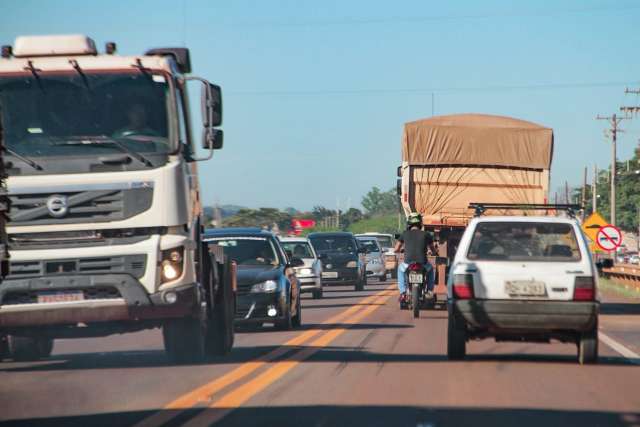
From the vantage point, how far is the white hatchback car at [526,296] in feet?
45.9

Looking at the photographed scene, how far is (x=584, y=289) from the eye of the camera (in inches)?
553

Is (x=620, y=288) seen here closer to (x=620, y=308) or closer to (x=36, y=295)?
(x=620, y=308)

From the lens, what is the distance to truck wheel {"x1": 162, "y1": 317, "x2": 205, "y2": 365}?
1357 centimetres

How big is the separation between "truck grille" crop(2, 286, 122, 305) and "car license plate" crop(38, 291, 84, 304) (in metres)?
0.03

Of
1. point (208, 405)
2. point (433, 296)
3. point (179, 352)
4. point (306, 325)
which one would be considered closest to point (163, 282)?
point (179, 352)

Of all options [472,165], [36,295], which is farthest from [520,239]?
[472,165]

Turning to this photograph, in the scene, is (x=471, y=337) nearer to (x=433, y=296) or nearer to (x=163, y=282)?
(x=163, y=282)

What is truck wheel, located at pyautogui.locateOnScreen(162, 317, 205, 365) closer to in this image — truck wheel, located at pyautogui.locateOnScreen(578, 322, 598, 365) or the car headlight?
truck wheel, located at pyautogui.locateOnScreen(578, 322, 598, 365)

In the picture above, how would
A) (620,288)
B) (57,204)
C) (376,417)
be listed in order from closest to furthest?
(376,417)
(57,204)
(620,288)

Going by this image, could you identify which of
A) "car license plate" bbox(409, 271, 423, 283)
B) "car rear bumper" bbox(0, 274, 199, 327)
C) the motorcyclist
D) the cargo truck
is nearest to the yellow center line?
"car rear bumper" bbox(0, 274, 199, 327)

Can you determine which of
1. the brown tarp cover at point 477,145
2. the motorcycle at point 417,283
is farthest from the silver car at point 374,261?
the motorcycle at point 417,283

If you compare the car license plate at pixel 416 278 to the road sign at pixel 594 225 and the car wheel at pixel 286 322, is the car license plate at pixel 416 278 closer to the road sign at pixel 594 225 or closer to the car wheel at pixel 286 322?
the car wheel at pixel 286 322

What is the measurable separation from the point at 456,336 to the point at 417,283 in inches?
312

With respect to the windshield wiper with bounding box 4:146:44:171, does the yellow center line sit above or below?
below
